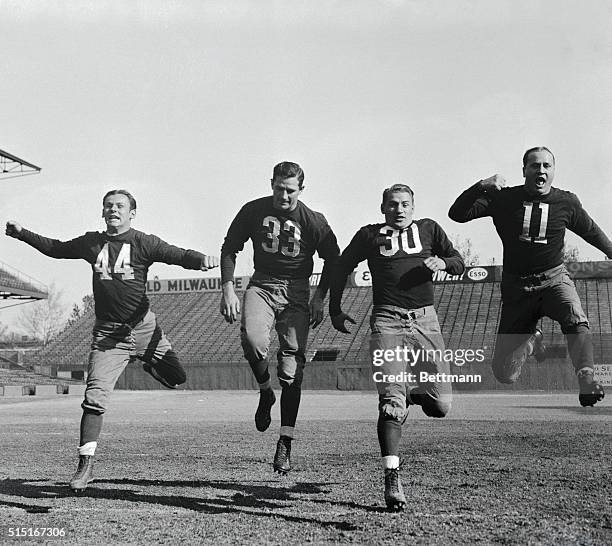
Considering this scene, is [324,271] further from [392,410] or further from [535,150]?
[535,150]

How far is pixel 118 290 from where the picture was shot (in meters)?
6.44

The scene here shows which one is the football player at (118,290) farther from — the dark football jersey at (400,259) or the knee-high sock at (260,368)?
the dark football jersey at (400,259)

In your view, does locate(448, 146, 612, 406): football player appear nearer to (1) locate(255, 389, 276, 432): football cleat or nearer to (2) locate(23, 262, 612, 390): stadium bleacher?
(2) locate(23, 262, 612, 390): stadium bleacher

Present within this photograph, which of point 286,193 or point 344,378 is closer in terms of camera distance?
point 286,193

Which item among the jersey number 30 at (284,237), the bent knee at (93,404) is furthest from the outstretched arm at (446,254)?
the bent knee at (93,404)

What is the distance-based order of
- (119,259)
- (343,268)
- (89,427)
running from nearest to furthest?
1. (343,268)
2. (89,427)
3. (119,259)

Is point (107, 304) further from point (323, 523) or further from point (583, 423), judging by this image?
point (583, 423)

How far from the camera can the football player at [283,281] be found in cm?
628

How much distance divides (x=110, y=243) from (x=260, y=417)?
1.92 m

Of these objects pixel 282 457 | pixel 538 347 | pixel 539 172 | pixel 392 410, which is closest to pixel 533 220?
pixel 539 172

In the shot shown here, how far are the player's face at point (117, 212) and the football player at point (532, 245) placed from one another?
2680 millimetres

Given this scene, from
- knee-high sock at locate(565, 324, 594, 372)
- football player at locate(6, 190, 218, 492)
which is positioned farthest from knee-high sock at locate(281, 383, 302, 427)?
knee-high sock at locate(565, 324, 594, 372)

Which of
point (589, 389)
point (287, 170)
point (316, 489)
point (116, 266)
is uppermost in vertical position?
point (287, 170)

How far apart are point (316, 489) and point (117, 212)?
9.07 feet
